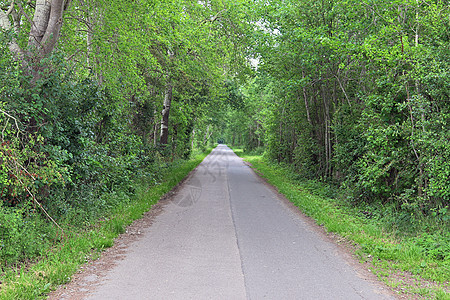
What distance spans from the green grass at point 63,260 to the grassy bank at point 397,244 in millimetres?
4907

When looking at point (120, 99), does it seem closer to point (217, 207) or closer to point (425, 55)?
point (217, 207)

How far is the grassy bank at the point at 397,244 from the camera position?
15.7 feet

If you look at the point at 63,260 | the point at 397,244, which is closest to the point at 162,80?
the point at 63,260

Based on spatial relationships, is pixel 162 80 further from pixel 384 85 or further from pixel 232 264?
pixel 232 264

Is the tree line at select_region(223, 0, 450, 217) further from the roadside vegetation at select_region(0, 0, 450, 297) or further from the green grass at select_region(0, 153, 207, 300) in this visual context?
the green grass at select_region(0, 153, 207, 300)

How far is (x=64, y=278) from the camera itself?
4488 millimetres

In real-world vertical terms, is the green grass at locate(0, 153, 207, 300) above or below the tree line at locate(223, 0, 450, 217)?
below

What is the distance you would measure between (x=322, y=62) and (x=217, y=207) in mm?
8022

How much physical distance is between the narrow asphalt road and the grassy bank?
51 cm

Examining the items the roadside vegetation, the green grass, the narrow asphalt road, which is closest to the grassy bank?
the roadside vegetation

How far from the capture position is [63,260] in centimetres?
507

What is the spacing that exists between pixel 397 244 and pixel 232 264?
3.60 metres

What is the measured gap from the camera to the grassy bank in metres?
4.80

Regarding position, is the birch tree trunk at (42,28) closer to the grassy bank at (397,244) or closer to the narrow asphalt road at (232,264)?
the narrow asphalt road at (232,264)
